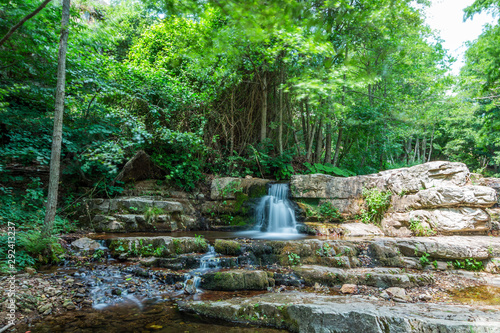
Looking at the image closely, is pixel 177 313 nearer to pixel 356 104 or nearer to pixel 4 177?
pixel 4 177

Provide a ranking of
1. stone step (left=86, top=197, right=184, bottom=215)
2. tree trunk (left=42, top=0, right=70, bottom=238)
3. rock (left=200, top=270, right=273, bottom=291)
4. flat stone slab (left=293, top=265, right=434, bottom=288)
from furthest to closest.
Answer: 1. stone step (left=86, top=197, right=184, bottom=215)
2. tree trunk (left=42, top=0, right=70, bottom=238)
3. flat stone slab (left=293, top=265, right=434, bottom=288)
4. rock (left=200, top=270, right=273, bottom=291)

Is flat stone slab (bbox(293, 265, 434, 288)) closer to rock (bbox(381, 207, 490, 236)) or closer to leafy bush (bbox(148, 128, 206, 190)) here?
rock (bbox(381, 207, 490, 236))

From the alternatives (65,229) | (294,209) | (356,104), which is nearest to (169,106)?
(65,229)

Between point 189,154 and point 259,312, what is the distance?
657cm

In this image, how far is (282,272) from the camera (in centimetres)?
463

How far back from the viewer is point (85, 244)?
17.3ft

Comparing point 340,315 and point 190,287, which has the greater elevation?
point 340,315

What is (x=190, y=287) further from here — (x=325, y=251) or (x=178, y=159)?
(x=178, y=159)

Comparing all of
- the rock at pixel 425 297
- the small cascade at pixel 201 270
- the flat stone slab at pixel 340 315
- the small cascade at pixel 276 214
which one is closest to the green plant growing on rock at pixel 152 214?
the small cascade at pixel 201 270

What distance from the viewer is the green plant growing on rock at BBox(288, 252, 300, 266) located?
5055 millimetres

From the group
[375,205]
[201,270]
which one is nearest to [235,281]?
[201,270]

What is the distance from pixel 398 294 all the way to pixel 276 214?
4884 mm

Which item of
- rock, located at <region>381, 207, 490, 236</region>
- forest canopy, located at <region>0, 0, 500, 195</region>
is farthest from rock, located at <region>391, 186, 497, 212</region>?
forest canopy, located at <region>0, 0, 500, 195</region>

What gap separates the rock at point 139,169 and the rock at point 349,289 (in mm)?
6913
